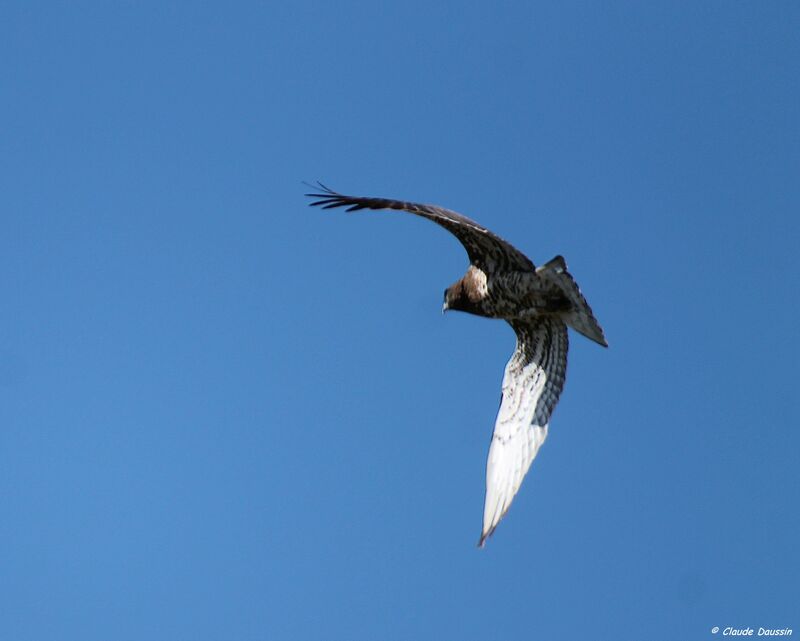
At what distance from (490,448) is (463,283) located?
1.99m

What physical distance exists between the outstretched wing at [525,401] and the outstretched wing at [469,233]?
1.04m

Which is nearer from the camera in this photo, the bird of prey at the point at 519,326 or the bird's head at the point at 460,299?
the bird of prey at the point at 519,326

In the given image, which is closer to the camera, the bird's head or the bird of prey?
the bird of prey

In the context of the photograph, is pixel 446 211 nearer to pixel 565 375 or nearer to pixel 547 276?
pixel 547 276

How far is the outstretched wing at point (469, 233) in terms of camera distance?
1375cm

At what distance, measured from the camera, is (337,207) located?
14156 mm

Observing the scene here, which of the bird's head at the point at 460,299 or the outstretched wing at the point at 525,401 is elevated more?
the bird's head at the point at 460,299

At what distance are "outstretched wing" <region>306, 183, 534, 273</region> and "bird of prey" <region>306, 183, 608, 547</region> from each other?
0.01m

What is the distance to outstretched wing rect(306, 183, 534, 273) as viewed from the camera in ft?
45.1

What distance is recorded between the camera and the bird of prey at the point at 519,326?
49.5 ft

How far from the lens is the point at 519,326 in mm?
16562

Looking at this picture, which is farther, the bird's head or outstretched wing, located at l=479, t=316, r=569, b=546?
the bird's head

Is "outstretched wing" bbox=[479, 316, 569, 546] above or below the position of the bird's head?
below

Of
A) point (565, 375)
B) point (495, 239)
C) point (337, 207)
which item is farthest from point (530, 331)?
point (337, 207)
